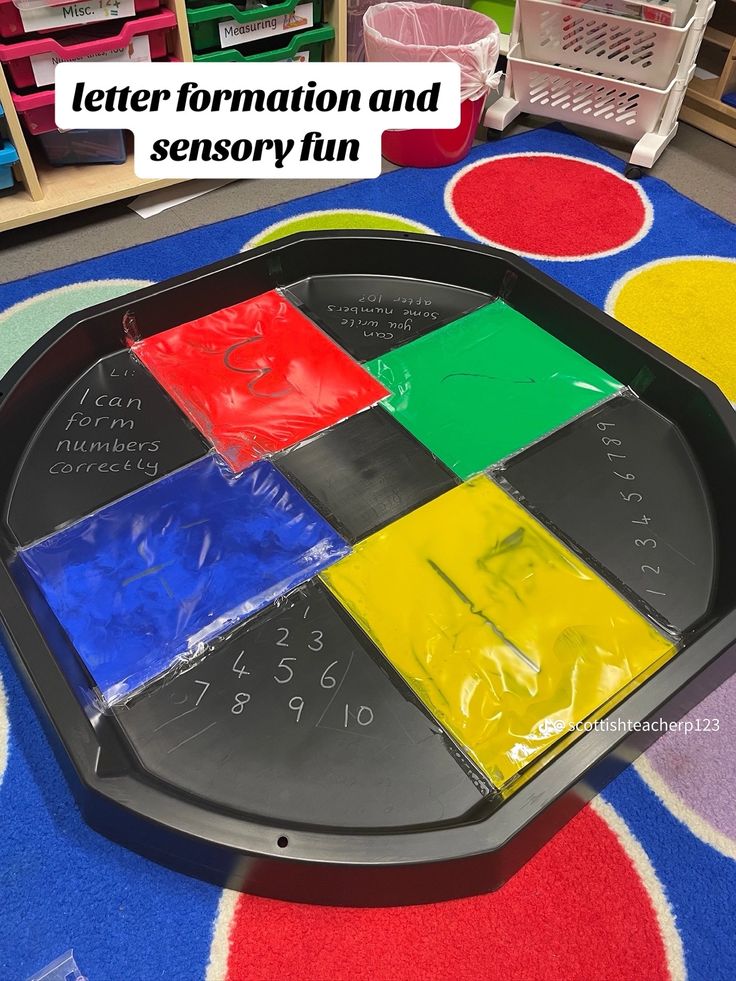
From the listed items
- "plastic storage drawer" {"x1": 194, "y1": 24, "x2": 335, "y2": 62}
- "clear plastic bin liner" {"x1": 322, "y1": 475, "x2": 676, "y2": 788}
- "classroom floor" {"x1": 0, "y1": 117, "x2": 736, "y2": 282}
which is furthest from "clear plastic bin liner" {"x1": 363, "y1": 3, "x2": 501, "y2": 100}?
"clear plastic bin liner" {"x1": 322, "y1": 475, "x2": 676, "y2": 788}

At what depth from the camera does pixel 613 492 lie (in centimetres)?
95

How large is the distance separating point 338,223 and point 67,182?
0.57 meters

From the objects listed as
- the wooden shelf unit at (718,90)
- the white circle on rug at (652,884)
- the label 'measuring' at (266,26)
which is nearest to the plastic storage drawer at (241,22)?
the label 'measuring' at (266,26)

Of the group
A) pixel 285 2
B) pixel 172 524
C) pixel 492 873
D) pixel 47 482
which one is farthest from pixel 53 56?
pixel 492 873

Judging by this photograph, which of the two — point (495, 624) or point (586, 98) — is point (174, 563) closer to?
point (495, 624)

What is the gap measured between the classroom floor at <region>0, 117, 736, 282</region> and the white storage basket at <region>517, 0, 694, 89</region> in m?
0.20

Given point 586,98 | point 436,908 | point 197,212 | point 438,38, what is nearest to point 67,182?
point 197,212

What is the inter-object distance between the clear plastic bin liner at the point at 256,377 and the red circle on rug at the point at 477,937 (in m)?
0.54

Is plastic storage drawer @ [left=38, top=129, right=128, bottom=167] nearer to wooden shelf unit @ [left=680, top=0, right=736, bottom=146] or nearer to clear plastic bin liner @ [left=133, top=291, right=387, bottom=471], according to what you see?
clear plastic bin liner @ [left=133, top=291, right=387, bottom=471]

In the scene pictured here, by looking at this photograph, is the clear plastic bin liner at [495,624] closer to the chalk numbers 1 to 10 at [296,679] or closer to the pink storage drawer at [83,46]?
the chalk numbers 1 to 10 at [296,679]

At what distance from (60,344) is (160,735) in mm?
579

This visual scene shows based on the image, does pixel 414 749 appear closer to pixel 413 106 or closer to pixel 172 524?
pixel 172 524

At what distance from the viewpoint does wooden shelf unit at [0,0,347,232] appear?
1.38 metres

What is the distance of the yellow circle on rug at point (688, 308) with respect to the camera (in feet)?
4.23
